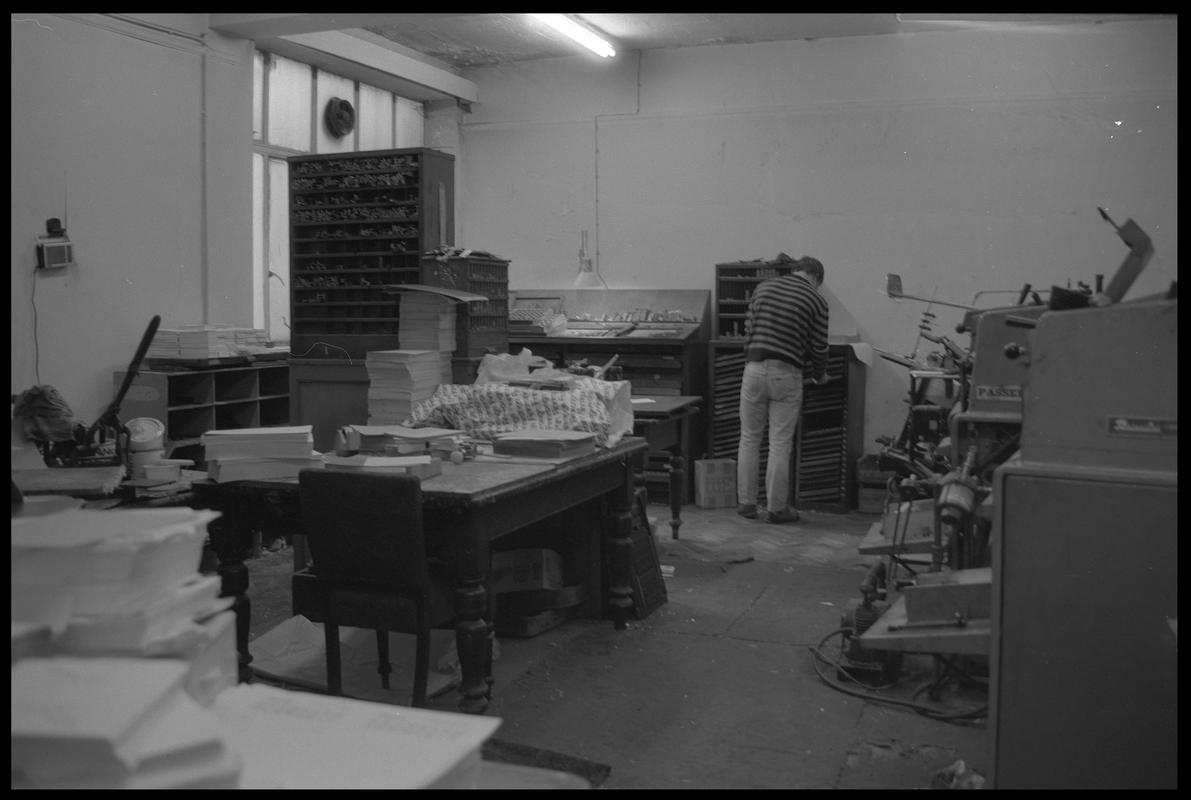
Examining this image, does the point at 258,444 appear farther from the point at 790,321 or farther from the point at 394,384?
the point at 790,321

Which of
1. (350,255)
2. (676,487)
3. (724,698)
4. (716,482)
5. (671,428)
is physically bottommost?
(724,698)

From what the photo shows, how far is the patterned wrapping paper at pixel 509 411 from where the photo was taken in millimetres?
4266

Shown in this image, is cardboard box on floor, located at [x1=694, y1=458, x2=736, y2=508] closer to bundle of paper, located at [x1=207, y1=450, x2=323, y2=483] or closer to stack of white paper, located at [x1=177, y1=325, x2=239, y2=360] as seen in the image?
stack of white paper, located at [x1=177, y1=325, x2=239, y2=360]

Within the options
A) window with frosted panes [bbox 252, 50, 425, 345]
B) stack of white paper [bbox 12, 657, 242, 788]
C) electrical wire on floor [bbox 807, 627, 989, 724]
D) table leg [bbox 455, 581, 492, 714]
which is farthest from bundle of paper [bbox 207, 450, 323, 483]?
window with frosted panes [bbox 252, 50, 425, 345]

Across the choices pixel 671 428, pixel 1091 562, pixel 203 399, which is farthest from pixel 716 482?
pixel 1091 562

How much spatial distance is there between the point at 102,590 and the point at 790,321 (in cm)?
573

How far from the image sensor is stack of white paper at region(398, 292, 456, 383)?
484cm

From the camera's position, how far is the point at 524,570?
14.5 feet

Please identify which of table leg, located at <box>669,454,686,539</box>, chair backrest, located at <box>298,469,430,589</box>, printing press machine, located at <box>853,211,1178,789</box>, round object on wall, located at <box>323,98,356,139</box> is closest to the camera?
printing press machine, located at <box>853,211,1178,789</box>

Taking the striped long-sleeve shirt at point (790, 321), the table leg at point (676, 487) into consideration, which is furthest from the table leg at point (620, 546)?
the striped long-sleeve shirt at point (790, 321)

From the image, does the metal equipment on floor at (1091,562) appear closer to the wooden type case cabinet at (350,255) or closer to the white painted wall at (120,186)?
the wooden type case cabinet at (350,255)

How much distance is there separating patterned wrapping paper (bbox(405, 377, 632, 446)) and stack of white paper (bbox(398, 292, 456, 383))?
510 mm

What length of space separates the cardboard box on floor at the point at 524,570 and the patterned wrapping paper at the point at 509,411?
1.69ft

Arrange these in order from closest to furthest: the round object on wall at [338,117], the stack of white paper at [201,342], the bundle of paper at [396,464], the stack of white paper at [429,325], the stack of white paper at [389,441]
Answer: the bundle of paper at [396,464] < the stack of white paper at [389,441] < the stack of white paper at [429,325] < the stack of white paper at [201,342] < the round object on wall at [338,117]
